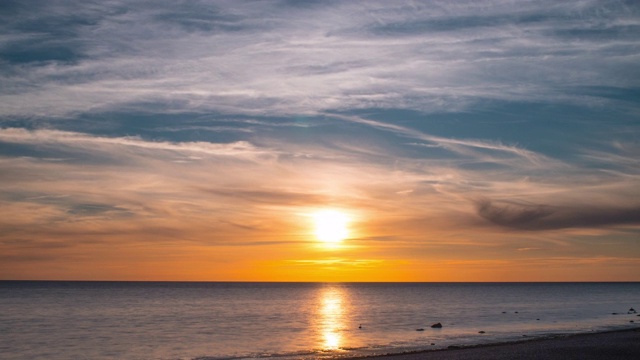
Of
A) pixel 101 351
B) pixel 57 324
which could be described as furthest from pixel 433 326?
pixel 57 324

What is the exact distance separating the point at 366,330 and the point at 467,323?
1810cm

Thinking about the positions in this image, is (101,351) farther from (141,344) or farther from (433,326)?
(433,326)

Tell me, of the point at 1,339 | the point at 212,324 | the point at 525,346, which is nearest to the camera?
the point at 525,346

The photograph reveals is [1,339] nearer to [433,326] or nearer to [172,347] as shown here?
[172,347]

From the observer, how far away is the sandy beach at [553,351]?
37909mm

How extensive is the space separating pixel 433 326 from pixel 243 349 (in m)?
28.8

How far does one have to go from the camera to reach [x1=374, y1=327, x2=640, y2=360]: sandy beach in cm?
3791

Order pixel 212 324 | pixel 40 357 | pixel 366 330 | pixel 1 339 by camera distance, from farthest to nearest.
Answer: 1. pixel 212 324
2. pixel 366 330
3. pixel 1 339
4. pixel 40 357

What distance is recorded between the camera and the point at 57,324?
Answer: 81.3m

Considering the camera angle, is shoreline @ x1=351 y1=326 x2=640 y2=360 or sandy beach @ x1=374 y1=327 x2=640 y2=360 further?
shoreline @ x1=351 y1=326 x2=640 y2=360

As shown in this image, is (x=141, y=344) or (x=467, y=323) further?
(x=467, y=323)

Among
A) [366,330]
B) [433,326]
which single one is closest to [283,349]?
[366,330]

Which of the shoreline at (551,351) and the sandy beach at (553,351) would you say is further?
the shoreline at (551,351)

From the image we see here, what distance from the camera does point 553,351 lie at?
40688 mm
